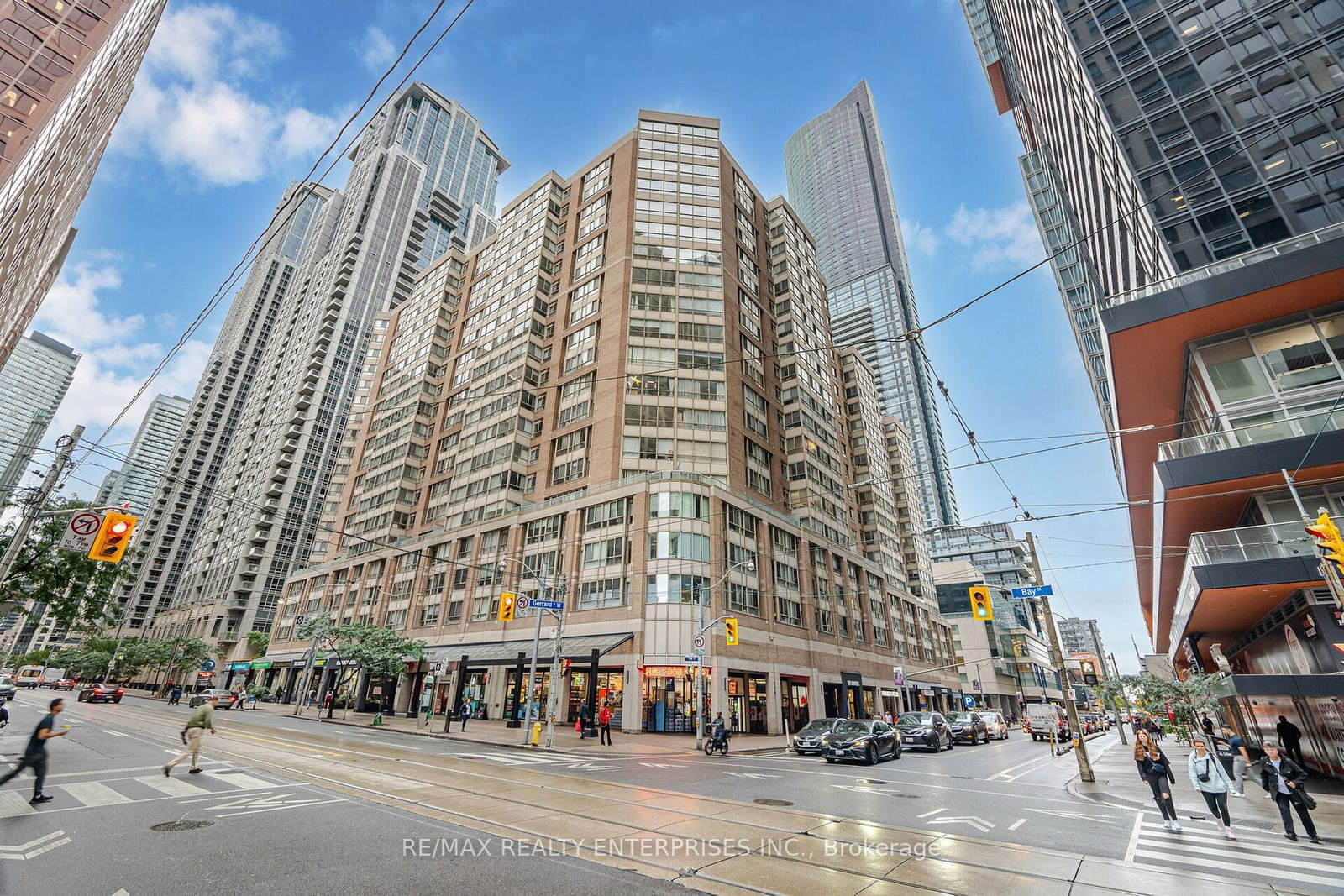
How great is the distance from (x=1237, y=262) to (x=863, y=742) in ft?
71.4

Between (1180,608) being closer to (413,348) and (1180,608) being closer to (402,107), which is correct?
(413,348)

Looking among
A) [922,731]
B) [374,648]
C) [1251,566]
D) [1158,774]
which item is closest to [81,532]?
[1158,774]

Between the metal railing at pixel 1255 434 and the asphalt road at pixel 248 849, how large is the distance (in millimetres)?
22921

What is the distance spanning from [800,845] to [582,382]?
44.4 m

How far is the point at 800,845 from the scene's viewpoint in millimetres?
8508

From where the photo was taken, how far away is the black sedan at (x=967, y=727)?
35.1m

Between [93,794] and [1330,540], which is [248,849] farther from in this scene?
[1330,540]

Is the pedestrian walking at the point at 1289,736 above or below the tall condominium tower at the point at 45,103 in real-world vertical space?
below

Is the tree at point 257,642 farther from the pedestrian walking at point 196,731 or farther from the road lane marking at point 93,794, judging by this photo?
the road lane marking at point 93,794

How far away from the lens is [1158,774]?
11.3 meters

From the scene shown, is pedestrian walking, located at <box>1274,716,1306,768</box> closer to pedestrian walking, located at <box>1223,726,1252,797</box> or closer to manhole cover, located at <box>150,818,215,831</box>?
pedestrian walking, located at <box>1223,726,1252,797</box>

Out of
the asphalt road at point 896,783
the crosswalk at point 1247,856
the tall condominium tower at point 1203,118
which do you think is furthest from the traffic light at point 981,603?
the tall condominium tower at point 1203,118

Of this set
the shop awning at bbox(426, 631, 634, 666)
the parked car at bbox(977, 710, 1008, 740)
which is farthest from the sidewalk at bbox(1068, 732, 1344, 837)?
the shop awning at bbox(426, 631, 634, 666)

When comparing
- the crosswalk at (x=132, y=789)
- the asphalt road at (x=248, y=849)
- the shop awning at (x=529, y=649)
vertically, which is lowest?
the asphalt road at (x=248, y=849)
